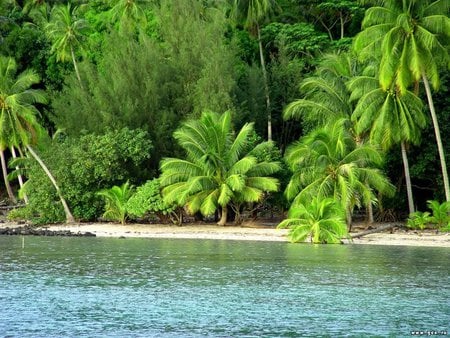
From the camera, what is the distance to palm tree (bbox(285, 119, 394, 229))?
34.0 meters

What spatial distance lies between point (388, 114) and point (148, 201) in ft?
36.9

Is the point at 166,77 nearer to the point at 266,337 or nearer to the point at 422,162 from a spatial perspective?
the point at 422,162

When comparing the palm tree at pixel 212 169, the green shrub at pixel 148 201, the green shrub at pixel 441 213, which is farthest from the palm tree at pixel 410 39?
the green shrub at pixel 148 201

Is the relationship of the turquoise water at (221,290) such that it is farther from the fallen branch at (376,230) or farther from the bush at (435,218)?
the bush at (435,218)

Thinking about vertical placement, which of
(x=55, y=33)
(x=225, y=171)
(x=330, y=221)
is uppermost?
(x=55, y=33)

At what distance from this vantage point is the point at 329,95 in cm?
3831

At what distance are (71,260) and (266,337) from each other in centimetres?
1353

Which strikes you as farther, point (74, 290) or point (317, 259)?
point (317, 259)

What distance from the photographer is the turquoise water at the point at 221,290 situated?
59.3 ft

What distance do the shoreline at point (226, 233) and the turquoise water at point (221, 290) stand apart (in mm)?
1989

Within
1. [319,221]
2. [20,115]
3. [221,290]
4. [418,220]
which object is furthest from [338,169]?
[20,115]

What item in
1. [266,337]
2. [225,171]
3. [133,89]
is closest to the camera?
[266,337]

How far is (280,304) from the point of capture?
20.7 metres

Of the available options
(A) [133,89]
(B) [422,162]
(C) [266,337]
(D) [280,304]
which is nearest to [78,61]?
(A) [133,89]
